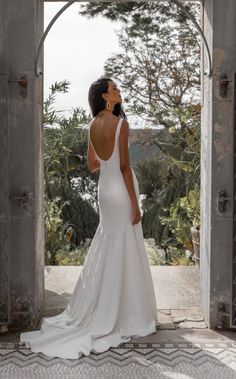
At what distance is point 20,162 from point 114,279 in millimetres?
1099

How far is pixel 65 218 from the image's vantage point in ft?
25.6

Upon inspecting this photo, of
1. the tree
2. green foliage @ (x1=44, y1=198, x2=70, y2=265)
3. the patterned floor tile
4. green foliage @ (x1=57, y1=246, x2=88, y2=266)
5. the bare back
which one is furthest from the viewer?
the tree

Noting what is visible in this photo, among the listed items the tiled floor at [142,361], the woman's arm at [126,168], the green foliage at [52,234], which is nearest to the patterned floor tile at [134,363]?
the tiled floor at [142,361]

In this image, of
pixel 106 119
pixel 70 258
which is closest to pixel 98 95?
pixel 106 119

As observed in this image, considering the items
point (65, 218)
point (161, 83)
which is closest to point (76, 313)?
point (65, 218)

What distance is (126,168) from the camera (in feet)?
12.2

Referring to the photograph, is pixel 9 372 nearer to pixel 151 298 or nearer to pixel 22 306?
pixel 22 306

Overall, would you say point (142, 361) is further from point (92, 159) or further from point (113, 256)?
point (92, 159)

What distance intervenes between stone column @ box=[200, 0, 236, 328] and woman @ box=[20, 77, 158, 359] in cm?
50

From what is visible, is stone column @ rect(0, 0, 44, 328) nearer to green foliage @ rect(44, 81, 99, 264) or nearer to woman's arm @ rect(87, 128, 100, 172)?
woman's arm @ rect(87, 128, 100, 172)

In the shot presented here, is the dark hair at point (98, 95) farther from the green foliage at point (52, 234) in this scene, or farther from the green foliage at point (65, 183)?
the green foliage at point (52, 234)

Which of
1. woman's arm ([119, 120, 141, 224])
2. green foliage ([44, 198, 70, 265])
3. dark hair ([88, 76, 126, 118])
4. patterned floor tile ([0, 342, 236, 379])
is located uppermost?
dark hair ([88, 76, 126, 118])

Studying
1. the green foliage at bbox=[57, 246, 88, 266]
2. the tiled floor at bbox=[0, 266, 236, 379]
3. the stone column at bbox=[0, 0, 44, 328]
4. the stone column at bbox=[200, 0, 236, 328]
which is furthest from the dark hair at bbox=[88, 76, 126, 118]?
the green foliage at bbox=[57, 246, 88, 266]

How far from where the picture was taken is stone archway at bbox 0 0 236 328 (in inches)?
145
